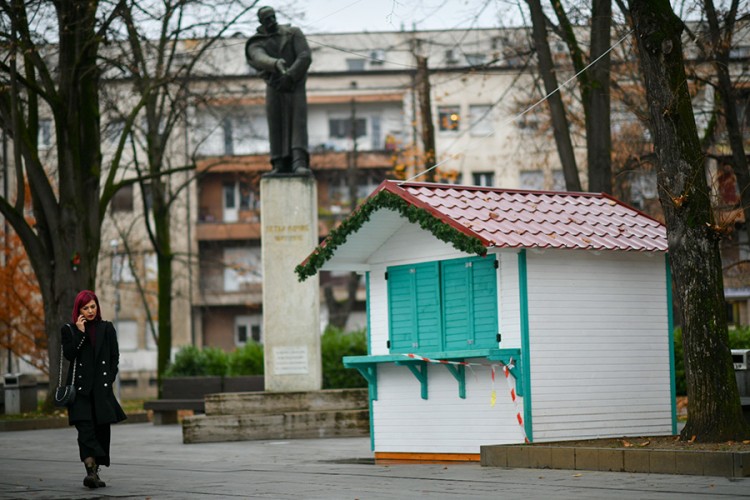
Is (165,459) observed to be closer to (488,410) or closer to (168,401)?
(488,410)

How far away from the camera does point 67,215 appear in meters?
29.1

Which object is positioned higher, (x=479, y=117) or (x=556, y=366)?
(x=479, y=117)

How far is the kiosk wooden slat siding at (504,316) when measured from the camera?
16.0 m

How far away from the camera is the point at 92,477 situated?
13.2m

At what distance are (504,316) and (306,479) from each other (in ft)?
11.9

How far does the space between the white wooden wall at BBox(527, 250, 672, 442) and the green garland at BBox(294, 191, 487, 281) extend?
3.28 ft

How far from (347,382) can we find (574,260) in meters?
17.1

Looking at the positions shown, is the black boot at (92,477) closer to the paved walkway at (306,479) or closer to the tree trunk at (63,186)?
the paved walkway at (306,479)

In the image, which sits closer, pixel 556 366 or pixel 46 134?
pixel 556 366

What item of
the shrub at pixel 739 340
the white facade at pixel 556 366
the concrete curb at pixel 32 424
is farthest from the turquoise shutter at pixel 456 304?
the concrete curb at pixel 32 424

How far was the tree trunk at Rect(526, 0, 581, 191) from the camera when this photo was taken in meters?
25.7

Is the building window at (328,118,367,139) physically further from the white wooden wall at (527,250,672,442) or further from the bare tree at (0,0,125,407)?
the white wooden wall at (527,250,672,442)

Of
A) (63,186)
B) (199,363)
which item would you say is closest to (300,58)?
(63,186)

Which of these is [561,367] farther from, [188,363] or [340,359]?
[188,363]
